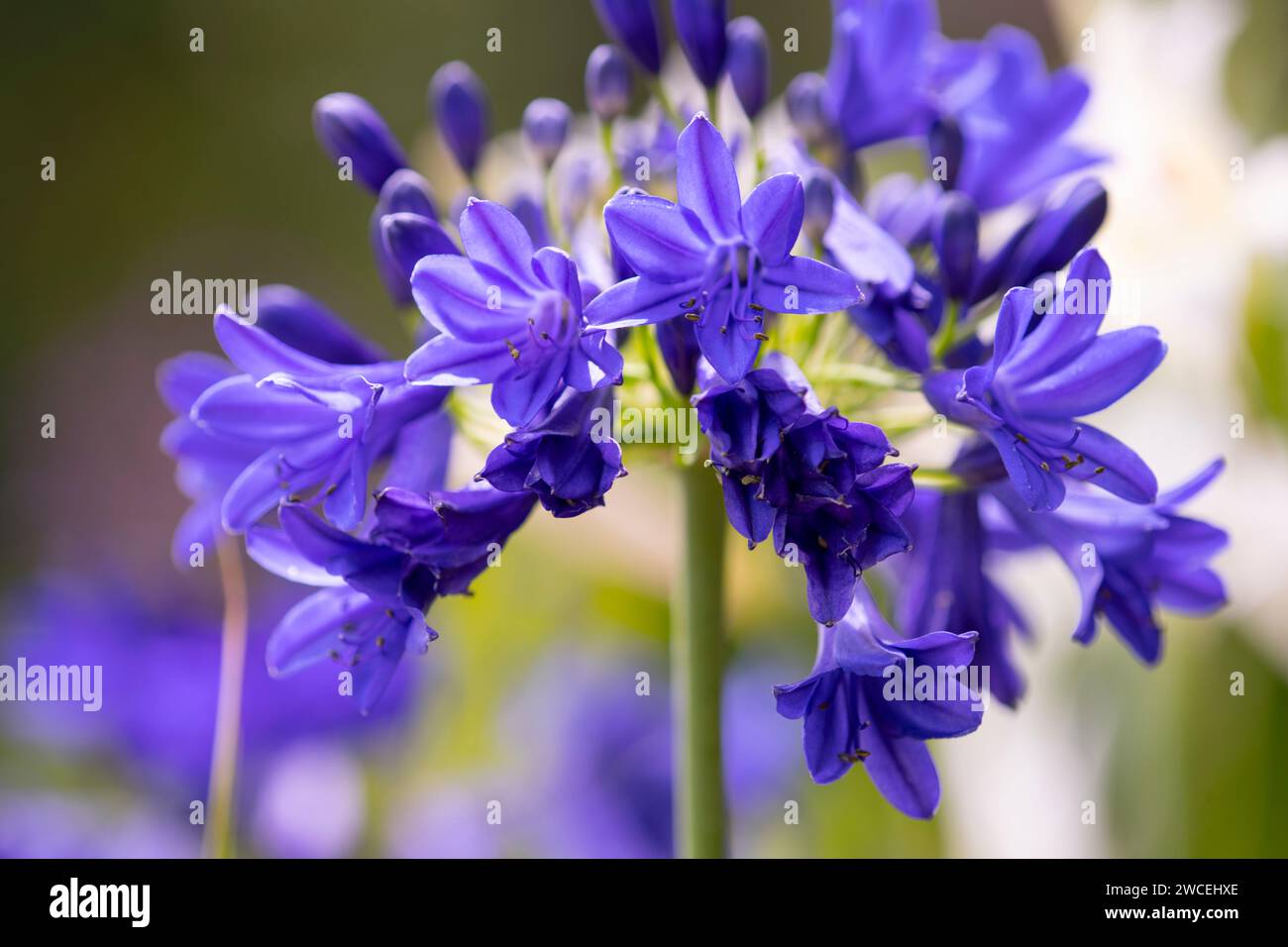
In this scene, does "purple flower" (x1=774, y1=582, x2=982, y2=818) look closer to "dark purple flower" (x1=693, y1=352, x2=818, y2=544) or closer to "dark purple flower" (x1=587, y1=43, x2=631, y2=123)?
"dark purple flower" (x1=693, y1=352, x2=818, y2=544)

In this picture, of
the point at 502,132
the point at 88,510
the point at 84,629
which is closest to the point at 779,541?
the point at 84,629

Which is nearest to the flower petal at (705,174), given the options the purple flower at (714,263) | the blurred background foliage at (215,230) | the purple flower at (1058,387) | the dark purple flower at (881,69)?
the purple flower at (714,263)

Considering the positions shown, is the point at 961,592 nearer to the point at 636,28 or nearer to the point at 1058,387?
the point at 1058,387

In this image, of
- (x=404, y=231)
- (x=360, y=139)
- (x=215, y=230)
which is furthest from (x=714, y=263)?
(x=215, y=230)

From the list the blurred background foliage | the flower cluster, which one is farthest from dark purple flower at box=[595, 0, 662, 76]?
the blurred background foliage

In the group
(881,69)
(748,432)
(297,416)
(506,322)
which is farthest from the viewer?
(881,69)

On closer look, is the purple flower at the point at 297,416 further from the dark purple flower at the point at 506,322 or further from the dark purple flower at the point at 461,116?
the dark purple flower at the point at 461,116
